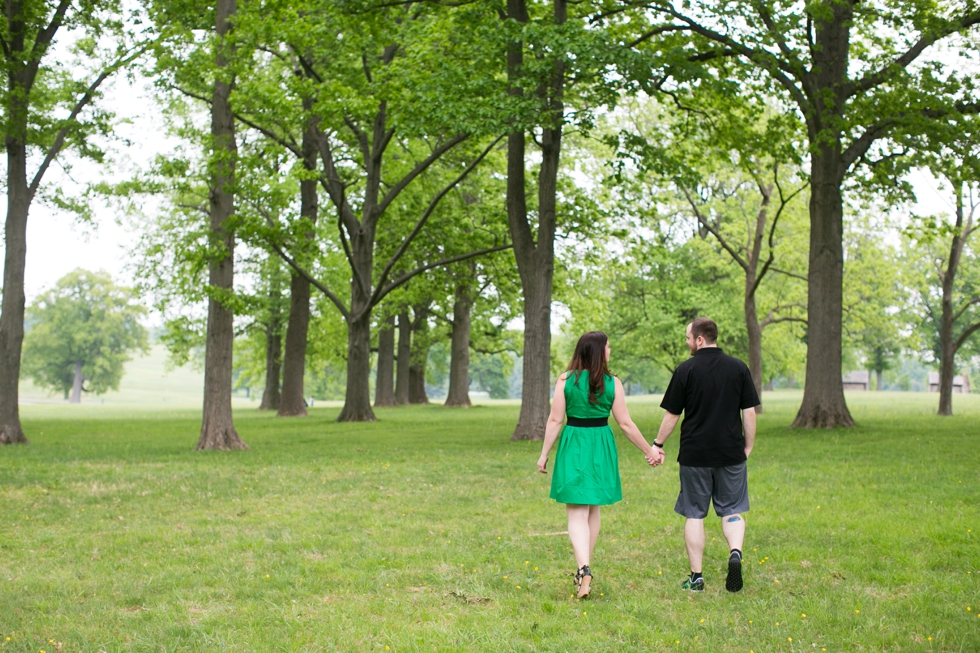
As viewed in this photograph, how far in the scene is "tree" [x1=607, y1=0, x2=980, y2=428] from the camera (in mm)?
20109

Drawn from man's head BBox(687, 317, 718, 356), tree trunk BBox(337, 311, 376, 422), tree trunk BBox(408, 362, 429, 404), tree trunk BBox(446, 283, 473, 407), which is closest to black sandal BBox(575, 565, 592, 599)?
man's head BBox(687, 317, 718, 356)

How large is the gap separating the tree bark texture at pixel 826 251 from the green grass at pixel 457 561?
6057mm

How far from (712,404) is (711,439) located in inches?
10.4

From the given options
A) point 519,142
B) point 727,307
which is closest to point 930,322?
point 727,307

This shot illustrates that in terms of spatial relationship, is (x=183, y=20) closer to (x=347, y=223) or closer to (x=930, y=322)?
(x=347, y=223)

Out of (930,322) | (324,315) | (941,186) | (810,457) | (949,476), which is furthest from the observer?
(930,322)

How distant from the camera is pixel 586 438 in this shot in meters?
6.98

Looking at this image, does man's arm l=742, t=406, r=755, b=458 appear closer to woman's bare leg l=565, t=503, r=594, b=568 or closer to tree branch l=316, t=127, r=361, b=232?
woman's bare leg l=565, t=503, r=594, b=568

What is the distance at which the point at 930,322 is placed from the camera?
77750mm

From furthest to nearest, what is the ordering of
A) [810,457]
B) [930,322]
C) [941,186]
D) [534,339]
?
[930,322], [941,186], [534,339], [810,457]

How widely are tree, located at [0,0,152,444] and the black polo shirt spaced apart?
18662 millimetres

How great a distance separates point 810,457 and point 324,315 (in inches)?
1157

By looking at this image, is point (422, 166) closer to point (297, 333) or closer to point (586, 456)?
point (297, 333)

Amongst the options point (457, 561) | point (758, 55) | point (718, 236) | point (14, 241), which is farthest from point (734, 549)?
point (718, 236)
